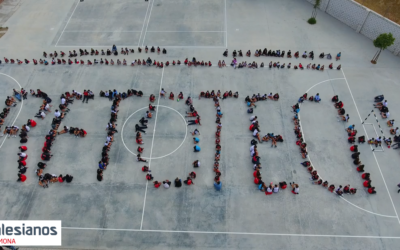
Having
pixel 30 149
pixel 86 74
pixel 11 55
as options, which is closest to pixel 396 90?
pixel 86 74

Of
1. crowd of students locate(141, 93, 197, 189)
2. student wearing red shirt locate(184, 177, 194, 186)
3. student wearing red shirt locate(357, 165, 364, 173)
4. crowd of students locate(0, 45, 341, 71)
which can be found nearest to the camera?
student wearing red shirt locate(184, 177, 194, 186)

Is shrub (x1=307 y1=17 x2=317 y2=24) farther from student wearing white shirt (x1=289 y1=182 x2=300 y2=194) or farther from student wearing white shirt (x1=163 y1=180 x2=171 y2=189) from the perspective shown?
student wearing white shirt (x1=163 y1=180 x2=171 y2=189)

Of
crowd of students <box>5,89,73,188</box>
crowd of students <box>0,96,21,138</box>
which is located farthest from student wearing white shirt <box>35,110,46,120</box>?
crowd of students <box>0,96,21,138</box>

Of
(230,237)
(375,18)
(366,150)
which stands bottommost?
(230,237)

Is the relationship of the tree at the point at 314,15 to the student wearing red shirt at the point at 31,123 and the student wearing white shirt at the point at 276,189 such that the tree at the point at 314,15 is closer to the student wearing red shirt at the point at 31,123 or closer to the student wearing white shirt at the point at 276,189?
the student wearing white shirt at the point at 276,189

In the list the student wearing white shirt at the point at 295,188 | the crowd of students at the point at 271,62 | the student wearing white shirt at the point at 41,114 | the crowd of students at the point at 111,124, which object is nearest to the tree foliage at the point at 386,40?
the crowd of students at the point at 271,62

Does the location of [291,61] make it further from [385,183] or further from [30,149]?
[30,149]

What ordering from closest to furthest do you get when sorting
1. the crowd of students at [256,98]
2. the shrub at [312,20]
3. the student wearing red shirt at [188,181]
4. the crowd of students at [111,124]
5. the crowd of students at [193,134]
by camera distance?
the student wearing red shirt at [188,181] < the crowd of students at [193,134] < the crowd of students at [111,124] < the crowd of students at [256,98] < the shrub at [312,20]

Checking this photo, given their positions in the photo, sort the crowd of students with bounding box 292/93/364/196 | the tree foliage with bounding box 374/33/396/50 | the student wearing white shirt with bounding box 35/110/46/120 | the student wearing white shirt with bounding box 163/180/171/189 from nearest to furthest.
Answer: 1. the crowd of students with bounding box 292/93/364/196
2. the student wearing white shirt with bounding box 163/180/171/189
3. the student wearing white shirt with bounding box 35/110/46/120
4. the tree foliage with bounding box 374/33/396/50

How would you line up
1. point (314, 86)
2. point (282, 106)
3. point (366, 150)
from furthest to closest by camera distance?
1. point (314, 86)
2. point (282, 106)
3. point (366, 150)
